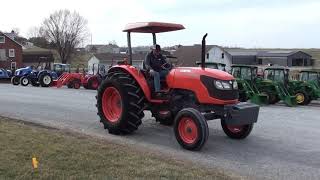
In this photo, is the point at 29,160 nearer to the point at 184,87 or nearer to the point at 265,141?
the point at 184,87

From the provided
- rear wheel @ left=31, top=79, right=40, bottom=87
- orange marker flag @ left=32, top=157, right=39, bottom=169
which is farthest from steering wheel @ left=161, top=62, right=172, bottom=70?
rear wheel @ left=31, top=79, right=40, bottom=87

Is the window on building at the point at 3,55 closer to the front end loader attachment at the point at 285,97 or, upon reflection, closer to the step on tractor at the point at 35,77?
the step on tractor at the point at 35,77

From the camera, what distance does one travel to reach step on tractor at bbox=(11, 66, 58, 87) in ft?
108

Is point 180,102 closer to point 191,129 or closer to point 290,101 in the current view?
point 191,129

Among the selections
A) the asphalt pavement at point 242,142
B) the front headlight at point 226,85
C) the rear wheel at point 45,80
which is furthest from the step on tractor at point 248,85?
the rear wheel at point 45,80

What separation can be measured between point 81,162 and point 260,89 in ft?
48.4

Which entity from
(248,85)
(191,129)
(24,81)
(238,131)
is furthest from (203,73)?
(24,81)

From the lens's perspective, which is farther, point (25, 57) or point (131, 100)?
point (25, 57)

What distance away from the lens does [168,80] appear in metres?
10.6

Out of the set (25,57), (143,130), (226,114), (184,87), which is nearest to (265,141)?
(226,114)

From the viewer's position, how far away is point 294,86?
72.7 ft

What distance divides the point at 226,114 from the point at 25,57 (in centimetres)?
9550

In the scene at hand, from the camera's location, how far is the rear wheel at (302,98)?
21.6 m

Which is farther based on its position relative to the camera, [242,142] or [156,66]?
[156,66]
